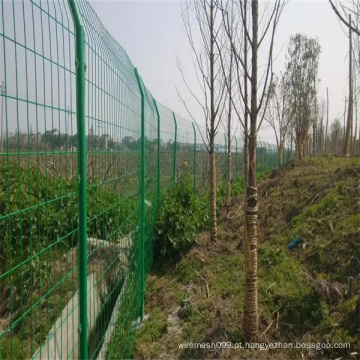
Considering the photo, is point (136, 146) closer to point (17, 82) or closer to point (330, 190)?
point (17, 82)

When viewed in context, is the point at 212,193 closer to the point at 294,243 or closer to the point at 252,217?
the point at 294,243

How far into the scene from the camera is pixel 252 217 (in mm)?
3271

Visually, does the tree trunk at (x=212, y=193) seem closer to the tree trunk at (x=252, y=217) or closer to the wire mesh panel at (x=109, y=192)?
the wire mesh panel at (x=109, y=192)

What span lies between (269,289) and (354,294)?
94 cm

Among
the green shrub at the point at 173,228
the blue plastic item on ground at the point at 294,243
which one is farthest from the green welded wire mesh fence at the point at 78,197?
the blue plastic item on ground at the point at 294,243

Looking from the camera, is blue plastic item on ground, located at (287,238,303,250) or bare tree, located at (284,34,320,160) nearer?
blue plastic item on ground, located at (287,238,303,250)

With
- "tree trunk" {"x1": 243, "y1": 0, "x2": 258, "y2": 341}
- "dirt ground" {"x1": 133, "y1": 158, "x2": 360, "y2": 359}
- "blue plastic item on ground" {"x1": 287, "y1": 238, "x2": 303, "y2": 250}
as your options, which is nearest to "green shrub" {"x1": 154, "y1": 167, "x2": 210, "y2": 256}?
"dirt ground" {"x1": 133, "y1": 158, "x2": 360, "y2": 359}

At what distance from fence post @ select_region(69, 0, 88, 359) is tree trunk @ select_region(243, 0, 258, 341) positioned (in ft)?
6.19

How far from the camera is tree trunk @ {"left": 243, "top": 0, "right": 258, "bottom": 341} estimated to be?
319cm

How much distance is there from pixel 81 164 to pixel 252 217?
6.54 ft

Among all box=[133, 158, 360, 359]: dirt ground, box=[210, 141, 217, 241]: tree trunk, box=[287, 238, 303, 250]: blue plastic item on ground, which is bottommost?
box=[133, 158, 360, 359]: dirt ground

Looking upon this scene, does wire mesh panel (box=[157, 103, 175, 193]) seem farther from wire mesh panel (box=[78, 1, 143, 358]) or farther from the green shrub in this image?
wire mesh panel (box=[78, 1, 143, 358])

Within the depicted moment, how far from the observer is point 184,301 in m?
4.43

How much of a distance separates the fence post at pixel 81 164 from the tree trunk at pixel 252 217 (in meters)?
1.89
